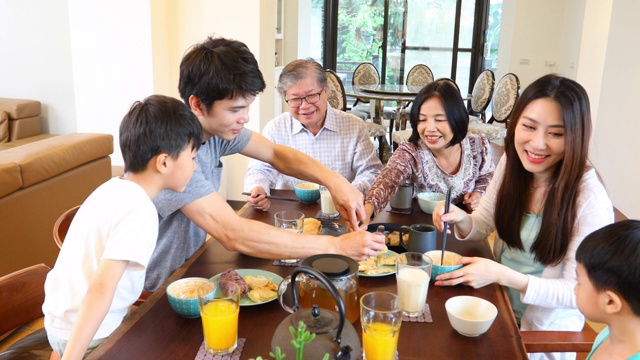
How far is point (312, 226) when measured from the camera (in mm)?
1740

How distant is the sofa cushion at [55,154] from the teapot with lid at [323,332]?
2279mm

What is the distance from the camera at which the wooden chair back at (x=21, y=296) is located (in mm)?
1417

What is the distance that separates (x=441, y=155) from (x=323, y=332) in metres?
1.40

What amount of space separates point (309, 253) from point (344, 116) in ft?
4.62

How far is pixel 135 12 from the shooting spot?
3838 millimetres

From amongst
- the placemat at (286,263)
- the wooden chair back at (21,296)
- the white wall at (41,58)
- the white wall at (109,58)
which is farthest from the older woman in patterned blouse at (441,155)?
the white wall at (41,58)

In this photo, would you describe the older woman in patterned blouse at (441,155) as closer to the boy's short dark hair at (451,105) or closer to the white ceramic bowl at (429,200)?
the boy's short dark hair at (451,105)

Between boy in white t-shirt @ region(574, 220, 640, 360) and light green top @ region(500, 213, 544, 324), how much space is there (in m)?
0.49

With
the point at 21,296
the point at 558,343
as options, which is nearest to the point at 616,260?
the point at 558,343

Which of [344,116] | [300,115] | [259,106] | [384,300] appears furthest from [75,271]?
[259,106]

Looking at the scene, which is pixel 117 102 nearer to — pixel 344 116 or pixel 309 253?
pixel 344 116

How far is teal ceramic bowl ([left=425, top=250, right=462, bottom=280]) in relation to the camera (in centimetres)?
140

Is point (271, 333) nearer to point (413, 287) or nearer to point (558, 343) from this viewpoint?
point (413, 287)

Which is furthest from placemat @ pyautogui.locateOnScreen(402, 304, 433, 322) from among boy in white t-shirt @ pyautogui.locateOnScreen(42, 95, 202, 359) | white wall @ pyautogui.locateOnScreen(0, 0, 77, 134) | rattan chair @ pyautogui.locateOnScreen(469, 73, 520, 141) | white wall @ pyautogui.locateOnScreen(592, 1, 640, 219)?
white wall @ pyautogui.locateOnScreen(0, 0, 77, 134)
